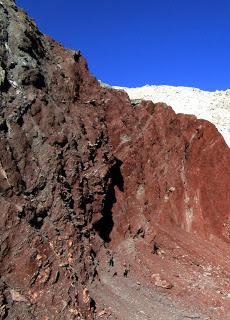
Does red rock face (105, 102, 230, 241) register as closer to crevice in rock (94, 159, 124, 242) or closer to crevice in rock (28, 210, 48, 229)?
crevice in rock (94, 159, 124, 242)

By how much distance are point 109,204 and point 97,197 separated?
97 centimetres

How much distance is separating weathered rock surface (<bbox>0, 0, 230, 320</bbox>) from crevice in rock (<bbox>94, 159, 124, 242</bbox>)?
1.8 inches

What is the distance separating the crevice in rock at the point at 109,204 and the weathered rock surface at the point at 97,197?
1.8 inches

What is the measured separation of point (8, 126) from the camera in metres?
13.1

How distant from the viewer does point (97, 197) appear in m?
15.7

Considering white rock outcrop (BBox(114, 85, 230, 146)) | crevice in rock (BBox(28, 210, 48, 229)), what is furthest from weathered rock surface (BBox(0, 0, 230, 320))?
white rock outcrop (BBox(114, 85, 230, 146))

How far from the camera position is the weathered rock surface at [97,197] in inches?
469

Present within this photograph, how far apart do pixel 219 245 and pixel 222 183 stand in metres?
2.92

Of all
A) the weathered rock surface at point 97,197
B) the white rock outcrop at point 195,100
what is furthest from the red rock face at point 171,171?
the white rock outcrop at point 195,100

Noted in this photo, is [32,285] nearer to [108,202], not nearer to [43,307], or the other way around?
[43,307]

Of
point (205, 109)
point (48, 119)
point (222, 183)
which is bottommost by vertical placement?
point (48, 119)

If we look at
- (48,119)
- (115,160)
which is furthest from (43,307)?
(115,160)

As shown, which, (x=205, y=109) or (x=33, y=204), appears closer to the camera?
(x=33, y=204)

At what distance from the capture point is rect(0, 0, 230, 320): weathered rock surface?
1191 centimetres
